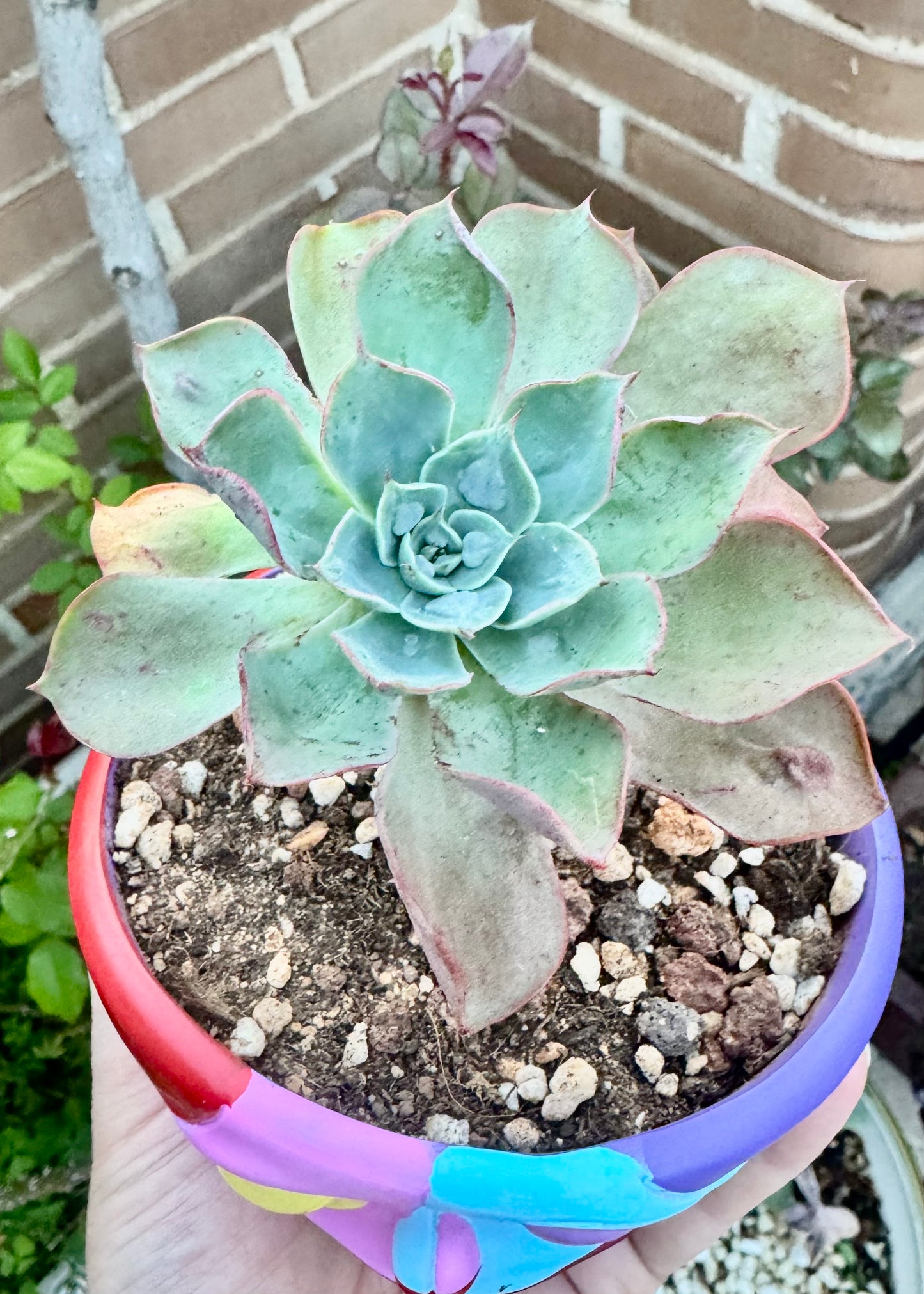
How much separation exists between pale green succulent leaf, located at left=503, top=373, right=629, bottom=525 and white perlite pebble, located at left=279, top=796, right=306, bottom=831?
0.34 meters

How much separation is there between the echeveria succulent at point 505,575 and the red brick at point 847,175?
47 cm

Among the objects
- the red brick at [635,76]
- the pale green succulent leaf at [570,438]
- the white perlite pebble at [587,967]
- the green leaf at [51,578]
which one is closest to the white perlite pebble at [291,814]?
the white perlite pebble at [587,967]

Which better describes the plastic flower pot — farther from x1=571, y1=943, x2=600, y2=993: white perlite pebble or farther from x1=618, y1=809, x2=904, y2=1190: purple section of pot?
x1=571, y1=943, x2=600, y2=993: white perlite pebble

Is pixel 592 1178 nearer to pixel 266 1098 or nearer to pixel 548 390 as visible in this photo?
pixel 266 1098

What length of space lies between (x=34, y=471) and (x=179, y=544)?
310 mm

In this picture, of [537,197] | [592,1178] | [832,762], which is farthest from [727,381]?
[537,197]

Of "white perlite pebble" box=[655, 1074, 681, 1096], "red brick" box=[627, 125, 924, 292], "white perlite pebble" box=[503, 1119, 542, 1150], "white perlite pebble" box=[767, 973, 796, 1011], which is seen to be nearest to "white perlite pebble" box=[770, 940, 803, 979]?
"white perlite pebble" box=[767, 973, 796, 1011]

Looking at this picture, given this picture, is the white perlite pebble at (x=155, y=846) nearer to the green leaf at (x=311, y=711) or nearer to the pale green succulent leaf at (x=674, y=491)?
the green leaf at (x=311, y=711)

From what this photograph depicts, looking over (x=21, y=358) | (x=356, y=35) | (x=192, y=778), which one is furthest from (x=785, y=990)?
(x=356, y=35)

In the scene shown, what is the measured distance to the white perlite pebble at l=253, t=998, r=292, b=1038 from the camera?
717 mm

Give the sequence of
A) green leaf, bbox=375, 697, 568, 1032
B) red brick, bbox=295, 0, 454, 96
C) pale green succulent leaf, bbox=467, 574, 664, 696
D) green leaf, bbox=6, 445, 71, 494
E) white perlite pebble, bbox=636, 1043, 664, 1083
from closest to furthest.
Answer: pale green succulent leaf, bbox=467, 574, 664, 696, green leaf, bbox=375, 697, 568, 1032, white perlite pebble, bbox=636, 1043, 664, 1083, green leaf, bbox=6, 445, 71, 494, red brick, bbox=295, 0, 454, 96

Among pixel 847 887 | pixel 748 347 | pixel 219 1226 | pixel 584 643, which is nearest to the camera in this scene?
pixel 584 643

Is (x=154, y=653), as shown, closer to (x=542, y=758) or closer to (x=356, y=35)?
(x=542, y=758)

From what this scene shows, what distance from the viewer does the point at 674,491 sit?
1.84ft
